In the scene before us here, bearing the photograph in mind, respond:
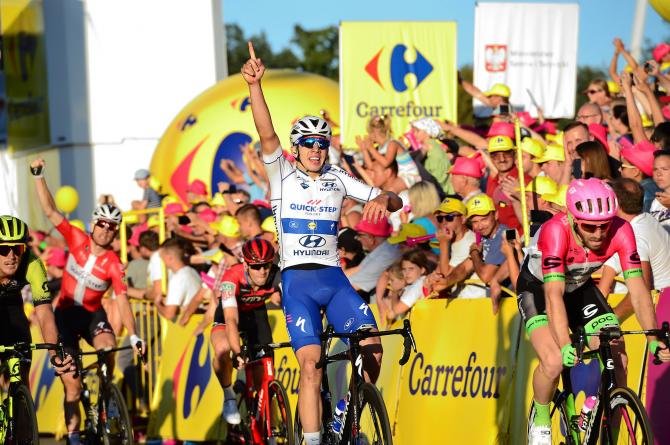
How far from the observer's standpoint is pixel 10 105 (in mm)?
30812

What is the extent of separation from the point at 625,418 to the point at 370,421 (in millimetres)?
1718

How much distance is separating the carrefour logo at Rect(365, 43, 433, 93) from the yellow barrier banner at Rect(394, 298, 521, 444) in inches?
210

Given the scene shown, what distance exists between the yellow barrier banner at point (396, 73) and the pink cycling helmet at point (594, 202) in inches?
321

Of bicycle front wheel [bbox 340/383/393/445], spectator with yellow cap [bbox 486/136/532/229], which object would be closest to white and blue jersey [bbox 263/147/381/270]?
bicycle front wheel [bbox 340/383/393/445]

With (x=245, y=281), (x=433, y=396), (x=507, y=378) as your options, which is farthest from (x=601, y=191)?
(x=245, y=281)

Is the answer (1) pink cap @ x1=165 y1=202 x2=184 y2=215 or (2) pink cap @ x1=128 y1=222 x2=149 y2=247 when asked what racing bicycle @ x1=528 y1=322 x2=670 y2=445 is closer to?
(2) pink cap @ x1=128 y1=222 x2=149 y2=247

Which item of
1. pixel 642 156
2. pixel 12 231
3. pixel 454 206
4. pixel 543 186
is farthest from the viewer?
pixel 454 206

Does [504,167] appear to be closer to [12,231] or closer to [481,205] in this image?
[481,205]

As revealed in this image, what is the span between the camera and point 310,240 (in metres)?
8.61

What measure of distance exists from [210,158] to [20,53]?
10276mm

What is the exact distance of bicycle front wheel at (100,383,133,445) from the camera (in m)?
10.5

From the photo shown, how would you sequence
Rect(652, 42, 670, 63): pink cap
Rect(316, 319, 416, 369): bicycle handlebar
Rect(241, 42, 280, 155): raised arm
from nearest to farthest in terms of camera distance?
Rect(316, 319, 416, 369): bicycle handlebar → Rect(241, 42, 280, 155): raised arm → Rect(652, 42, 670, 63): pink cap

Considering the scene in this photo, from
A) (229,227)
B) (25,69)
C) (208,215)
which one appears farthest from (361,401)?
(25,69)

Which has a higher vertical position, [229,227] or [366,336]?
[229,227]
